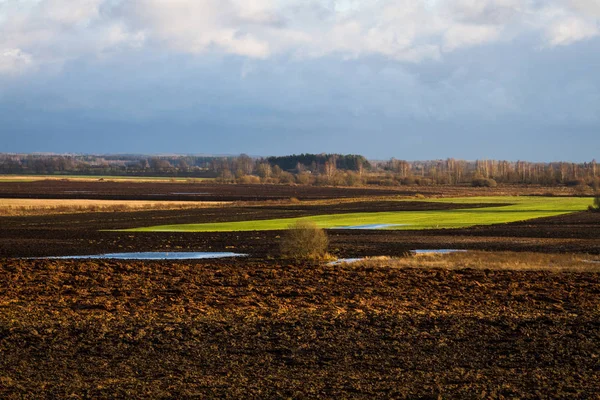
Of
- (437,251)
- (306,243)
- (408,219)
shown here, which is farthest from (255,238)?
(408,219)

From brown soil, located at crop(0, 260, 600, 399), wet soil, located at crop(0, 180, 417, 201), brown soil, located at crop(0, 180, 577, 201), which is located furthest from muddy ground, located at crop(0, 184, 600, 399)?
brown soil, located at crop(0, 180, 577, 201)

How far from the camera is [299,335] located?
17.1 meters

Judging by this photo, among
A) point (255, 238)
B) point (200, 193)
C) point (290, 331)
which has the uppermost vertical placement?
point (290, 331)

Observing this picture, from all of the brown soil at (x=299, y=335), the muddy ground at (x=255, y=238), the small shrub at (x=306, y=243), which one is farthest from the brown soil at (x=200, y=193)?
the brown soil at (x=299, y=335)

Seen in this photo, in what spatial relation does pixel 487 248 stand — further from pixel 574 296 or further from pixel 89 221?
pixel 89 221

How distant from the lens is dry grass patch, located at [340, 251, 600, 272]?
3014 cm

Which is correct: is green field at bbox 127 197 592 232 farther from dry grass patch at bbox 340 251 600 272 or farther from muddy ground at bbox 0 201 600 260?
dry grass patch at bbox 340 251 600 272

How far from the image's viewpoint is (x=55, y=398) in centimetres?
1224

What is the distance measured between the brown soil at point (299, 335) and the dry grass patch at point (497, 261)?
9.90 feet

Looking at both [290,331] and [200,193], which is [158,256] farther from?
[200,193]

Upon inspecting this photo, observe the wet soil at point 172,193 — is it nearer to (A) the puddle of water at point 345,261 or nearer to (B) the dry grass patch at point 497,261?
(A) the puddle of water at point 345,261

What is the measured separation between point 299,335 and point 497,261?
17199mm

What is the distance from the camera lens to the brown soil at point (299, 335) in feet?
43.1

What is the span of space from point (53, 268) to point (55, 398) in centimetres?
1735
